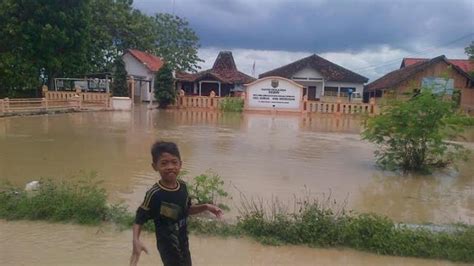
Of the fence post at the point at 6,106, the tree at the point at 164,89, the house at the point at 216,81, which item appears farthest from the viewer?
the house at the point at 216,81

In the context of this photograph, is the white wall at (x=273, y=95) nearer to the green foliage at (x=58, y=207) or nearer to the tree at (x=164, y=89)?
the tree at (x=164, y=89)

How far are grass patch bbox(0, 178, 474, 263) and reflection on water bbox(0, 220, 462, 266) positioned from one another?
0.44 feet

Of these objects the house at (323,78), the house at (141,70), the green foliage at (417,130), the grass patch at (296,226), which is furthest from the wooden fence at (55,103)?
the green foliage at (417,130)

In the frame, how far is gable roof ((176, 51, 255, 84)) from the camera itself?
4522cm

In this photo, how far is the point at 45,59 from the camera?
3134 centimetres

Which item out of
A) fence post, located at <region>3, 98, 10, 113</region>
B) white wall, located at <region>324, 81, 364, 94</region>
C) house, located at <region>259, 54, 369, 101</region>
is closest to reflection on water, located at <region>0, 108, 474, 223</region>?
fence post, located at <region>3, 98, 10, 113</region>

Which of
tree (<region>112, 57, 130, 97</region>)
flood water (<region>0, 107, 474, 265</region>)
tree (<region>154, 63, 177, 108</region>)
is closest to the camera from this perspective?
flood water (<region>0, 107, 474, 265</region>)

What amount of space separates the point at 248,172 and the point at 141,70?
113 ft

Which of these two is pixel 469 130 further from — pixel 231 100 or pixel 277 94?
pixel 231 100

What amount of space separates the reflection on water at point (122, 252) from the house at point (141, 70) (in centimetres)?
3682

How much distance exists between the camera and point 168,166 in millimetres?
3127

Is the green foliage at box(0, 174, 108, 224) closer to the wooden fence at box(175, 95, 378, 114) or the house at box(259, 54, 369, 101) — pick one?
the wooden fence at box(175, 95, 378, 114)

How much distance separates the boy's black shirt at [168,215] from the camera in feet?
10.2

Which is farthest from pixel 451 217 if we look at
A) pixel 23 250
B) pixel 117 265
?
pixel 23 250
